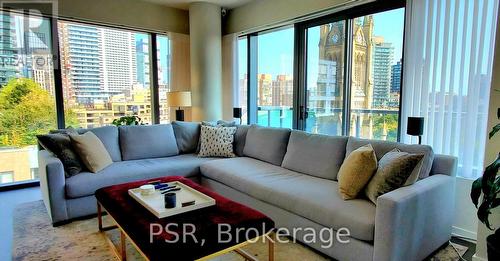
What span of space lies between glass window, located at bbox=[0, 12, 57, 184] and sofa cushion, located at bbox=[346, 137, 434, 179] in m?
3.90

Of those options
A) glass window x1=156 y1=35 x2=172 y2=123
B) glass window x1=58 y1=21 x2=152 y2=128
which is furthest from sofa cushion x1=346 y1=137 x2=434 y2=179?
glass window x1=58 y1=21 x2=152 y2=128

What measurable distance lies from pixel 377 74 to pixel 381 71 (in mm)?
57

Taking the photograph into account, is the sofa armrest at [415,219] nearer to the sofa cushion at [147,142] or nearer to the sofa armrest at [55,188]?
the sofa armrest at [55,188]

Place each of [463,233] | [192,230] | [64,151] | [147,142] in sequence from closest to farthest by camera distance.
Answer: [192,230]
[463,233]
[64,151]
[147,142]

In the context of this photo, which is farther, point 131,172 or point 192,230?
point 131,172

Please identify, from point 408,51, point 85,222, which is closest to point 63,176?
point 85,222

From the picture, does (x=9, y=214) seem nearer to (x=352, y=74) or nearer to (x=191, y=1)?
(x=191, y=1)

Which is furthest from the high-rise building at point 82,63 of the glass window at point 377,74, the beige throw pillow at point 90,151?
the glass window at point 377,74

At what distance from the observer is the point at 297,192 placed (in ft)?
7.84

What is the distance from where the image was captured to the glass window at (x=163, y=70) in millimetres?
4969

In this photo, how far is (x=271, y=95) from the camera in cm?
479

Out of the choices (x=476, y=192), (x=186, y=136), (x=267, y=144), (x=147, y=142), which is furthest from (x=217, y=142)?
(x=476, y=192)

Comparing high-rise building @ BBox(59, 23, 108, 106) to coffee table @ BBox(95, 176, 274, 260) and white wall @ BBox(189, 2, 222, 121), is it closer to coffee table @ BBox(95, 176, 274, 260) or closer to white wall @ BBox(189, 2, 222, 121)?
white wall @ BBox(189, 2, 222, 121)

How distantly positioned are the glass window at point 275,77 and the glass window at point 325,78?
1.17 feet
